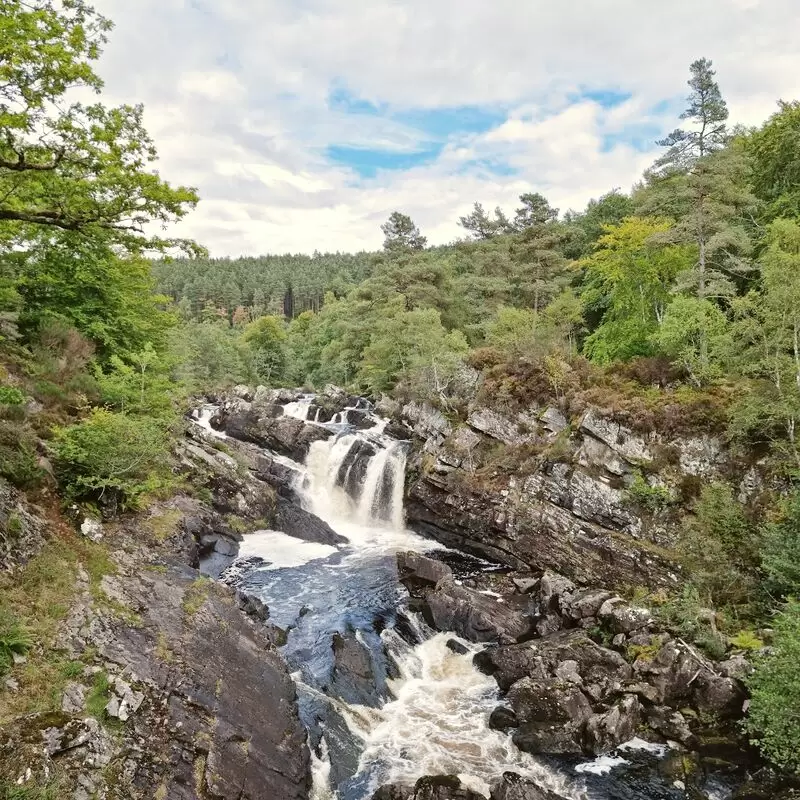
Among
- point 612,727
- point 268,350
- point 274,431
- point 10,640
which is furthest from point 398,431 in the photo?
point 268,350

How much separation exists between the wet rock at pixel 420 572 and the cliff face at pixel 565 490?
3.97 m

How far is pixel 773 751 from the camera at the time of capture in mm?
11555

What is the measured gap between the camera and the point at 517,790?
11.5m

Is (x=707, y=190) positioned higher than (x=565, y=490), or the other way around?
(x=707, y=190)

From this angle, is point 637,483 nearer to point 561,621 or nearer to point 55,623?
point 561,621

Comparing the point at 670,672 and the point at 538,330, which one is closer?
the point at 670,672

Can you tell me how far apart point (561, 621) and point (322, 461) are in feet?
59.7

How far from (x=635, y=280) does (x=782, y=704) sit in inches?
950

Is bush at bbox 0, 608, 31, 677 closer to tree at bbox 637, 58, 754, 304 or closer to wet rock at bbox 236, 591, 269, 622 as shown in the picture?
wet rock at bbox 236, 591, 269, 622

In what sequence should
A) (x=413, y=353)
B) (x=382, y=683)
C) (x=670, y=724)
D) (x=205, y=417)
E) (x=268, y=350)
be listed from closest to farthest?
(x=670, y=724), (x=382, y=683), (x=413, y=353), (x=205, y=417), (x=268, y=350)

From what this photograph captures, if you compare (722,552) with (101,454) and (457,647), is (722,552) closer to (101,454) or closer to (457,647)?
(457,647)

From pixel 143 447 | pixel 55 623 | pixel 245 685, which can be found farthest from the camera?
pixel 143 447

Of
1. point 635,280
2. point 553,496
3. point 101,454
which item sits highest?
point 635,280

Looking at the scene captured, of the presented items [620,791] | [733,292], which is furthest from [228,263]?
[620,791]
